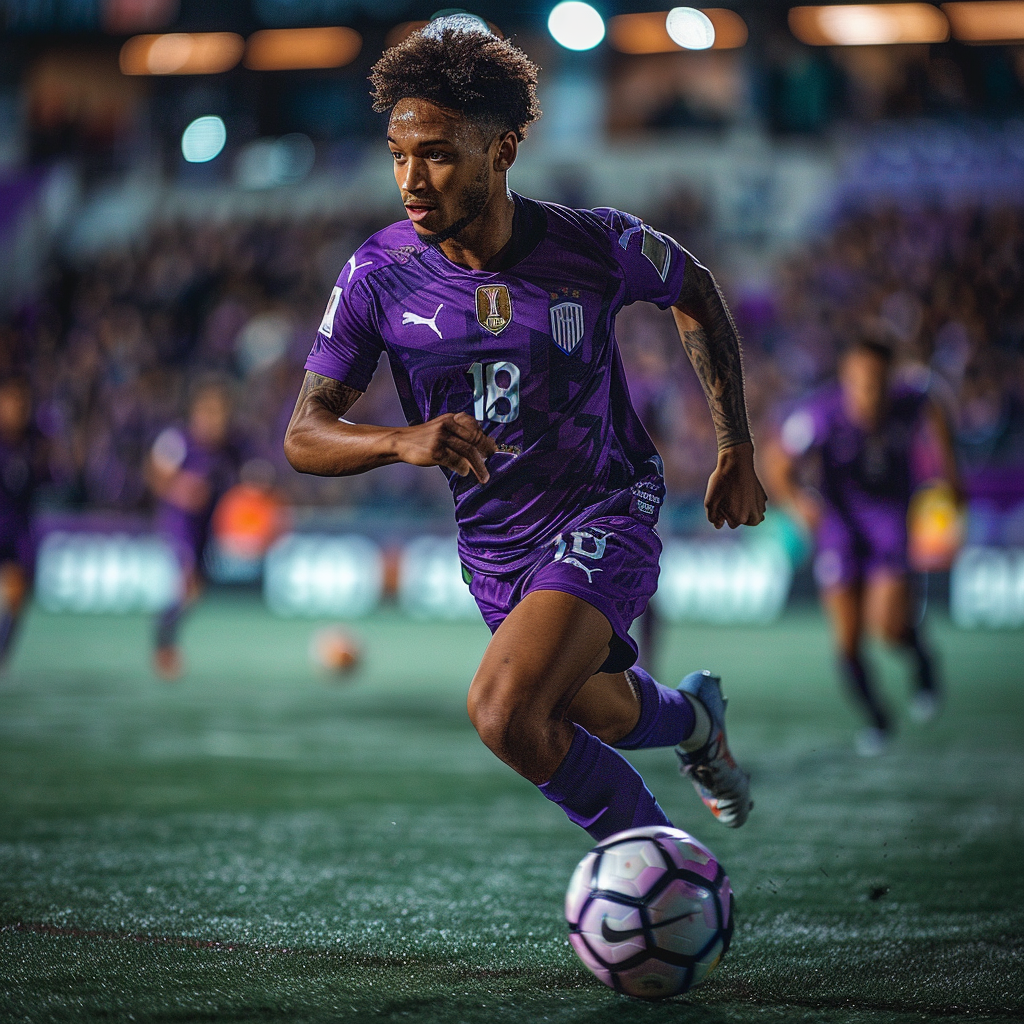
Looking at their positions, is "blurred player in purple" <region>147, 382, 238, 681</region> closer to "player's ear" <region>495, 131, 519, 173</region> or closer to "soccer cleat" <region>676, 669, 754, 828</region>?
"soccer cleat" <region>676, 669, 754, 828</region>

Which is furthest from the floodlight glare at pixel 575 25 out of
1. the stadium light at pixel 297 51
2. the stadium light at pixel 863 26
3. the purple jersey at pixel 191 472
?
the purple jersey at pixel 191 472

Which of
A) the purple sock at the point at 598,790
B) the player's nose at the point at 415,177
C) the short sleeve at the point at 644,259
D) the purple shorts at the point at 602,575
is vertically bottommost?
the purple sock at the point at 598,790

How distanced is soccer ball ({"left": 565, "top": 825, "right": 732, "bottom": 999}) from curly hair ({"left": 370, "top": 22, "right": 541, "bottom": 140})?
184cm

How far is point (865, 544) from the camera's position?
743 centimetres

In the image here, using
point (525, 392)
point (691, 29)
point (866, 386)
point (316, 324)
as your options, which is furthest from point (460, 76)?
point (691, 29)

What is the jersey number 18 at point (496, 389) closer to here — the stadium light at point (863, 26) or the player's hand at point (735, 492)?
the player's hand at point (735, 492)

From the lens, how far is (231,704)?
28.8 feet

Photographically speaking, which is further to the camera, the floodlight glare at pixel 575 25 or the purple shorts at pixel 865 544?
the floodlight glare at pixel 575 25

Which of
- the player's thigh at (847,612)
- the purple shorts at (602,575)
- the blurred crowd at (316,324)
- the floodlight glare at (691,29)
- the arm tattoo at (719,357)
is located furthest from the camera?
the floodlight glare at (691,29)

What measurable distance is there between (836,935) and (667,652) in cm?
800

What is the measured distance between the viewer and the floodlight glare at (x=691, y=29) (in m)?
23.0

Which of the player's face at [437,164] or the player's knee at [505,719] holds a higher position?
→ the player's face at [437,164]

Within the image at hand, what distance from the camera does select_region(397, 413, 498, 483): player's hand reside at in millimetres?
2943

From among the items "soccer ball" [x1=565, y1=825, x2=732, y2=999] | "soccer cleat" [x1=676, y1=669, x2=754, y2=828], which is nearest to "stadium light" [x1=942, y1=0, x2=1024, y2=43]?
"soccer cleat" [x1=676, y1=669, x2=754, y2=828]
